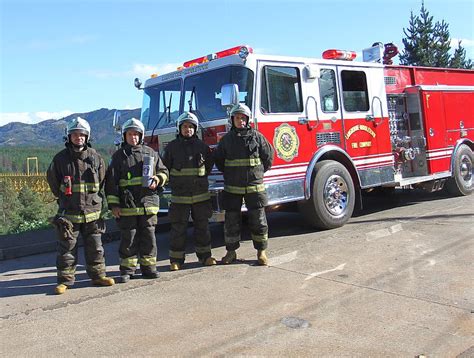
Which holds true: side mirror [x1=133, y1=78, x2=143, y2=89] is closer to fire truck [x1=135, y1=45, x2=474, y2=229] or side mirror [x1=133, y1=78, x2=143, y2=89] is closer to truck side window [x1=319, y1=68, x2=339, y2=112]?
fire truck [x1=135, y1=45, x2=474, y2=229]

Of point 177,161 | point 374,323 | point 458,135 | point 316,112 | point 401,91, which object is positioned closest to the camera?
point 374,323

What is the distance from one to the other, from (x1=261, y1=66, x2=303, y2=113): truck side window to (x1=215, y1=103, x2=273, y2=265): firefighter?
80 centimetres

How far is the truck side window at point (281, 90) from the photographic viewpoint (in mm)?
6203

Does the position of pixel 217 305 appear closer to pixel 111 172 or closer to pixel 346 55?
pixel 111 172

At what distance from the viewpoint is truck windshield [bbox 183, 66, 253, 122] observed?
6.05 meters

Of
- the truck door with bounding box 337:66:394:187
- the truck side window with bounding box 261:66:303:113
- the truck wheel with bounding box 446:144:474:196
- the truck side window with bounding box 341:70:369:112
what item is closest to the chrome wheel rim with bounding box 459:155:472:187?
the truck wheel with bounding box 446:144:474:196

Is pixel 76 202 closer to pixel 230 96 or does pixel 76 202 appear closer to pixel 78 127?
pixel 78 127

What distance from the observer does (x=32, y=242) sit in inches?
285

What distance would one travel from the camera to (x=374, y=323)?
3.67 meters

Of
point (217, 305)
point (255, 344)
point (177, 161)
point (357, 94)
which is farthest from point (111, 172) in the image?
point (357, 94)

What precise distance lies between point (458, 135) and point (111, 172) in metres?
7.24

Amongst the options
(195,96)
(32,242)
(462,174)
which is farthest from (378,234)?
(32,242)

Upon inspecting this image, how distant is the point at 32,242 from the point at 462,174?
7985 mm

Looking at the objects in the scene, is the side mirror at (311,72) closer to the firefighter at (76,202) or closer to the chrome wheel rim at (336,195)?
the chrome wheel rim at (336,195)
